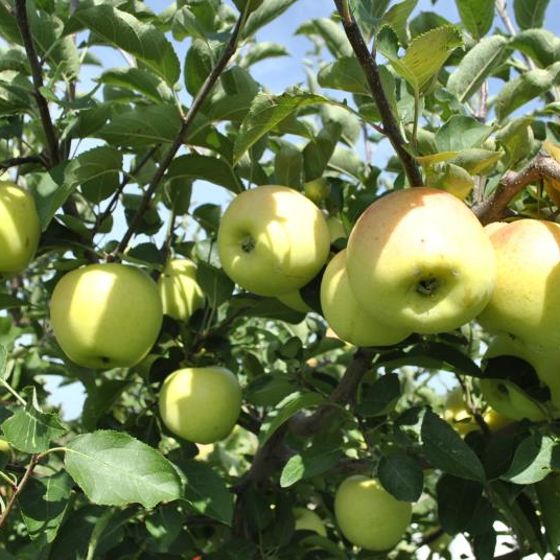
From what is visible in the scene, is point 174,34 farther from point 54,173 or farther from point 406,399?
point 406,399

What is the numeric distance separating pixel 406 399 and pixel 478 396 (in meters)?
0.85

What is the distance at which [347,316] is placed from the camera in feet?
4.32

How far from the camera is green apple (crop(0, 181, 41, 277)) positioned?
1.50 metres

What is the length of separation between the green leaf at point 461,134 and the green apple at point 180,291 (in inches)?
36.7

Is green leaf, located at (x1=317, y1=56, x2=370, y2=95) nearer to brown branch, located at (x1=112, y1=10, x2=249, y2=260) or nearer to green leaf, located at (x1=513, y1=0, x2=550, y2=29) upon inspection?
brown branch, located at (x1=112, y1=10, x2=249, y2=260)

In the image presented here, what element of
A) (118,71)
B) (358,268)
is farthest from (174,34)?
(358,268)

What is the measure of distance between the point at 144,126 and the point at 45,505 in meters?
0.77

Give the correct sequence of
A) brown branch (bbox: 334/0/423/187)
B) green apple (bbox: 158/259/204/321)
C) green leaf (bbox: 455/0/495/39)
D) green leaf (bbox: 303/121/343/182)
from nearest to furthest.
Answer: brown branch (bbox: 334/0/423/187) < green leaf (bbox: 303/121/343/182) < green leaf (bbox: 455/0/495/39) < green apple (bbox: 158/259/204/321)

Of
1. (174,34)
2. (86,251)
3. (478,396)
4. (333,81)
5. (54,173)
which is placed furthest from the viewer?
(478,396)

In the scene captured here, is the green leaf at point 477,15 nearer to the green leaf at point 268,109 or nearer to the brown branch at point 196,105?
the brown branch at point 196,105

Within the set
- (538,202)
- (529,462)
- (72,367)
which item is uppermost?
(538,202)

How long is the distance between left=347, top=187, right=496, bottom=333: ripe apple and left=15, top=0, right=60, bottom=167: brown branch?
2.61 feet

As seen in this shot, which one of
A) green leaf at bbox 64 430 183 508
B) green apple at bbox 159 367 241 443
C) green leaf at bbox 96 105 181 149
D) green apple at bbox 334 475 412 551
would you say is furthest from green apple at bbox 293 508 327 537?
green leaf at bbox 96 105 181 149

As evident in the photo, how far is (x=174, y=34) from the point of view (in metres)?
1.85
